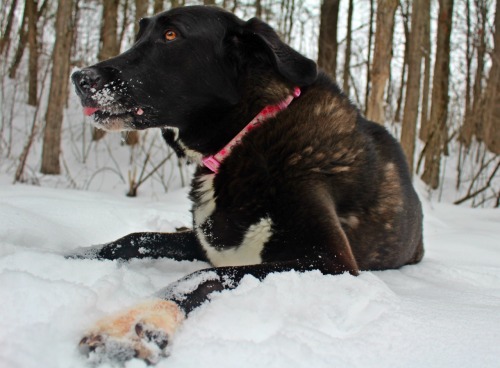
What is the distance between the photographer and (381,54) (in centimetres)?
487

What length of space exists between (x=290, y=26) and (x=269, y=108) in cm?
1824

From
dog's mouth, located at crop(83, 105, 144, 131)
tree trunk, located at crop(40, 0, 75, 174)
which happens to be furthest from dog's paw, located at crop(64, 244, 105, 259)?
tree trunk, located at crop(40, 0, 75, 174)

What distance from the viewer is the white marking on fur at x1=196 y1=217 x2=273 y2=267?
6.48 ft

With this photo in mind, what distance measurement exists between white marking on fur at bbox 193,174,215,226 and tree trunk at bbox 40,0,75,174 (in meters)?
4.88

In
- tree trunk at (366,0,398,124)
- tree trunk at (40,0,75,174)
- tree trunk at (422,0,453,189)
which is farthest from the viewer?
tree trunk at (422,0,453,189)

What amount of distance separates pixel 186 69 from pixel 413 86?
5626mm

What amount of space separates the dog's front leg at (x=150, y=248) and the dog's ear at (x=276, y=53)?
995 millimetres

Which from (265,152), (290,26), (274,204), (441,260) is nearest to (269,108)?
(265,152)

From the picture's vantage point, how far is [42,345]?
110 cm

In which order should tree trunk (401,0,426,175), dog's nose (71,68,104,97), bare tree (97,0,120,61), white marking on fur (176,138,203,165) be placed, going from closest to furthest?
dog's nose (71,68,104,97)
white marking on fur (176,138,203,165)
tree trunk (401,0,426,175)
bare tree (97,0,120,61)

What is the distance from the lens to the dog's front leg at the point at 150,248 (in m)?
2.31

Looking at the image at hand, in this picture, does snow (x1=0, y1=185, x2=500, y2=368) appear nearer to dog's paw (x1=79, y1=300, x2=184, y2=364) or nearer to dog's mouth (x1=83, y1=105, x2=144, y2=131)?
dog's paw (x1=79, y1=300, x2=184, y2=364)

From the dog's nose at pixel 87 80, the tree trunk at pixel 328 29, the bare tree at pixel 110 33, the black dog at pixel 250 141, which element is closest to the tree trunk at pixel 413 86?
the black dog at pixel 250 141

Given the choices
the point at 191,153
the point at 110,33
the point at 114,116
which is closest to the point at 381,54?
the point at 191,153
